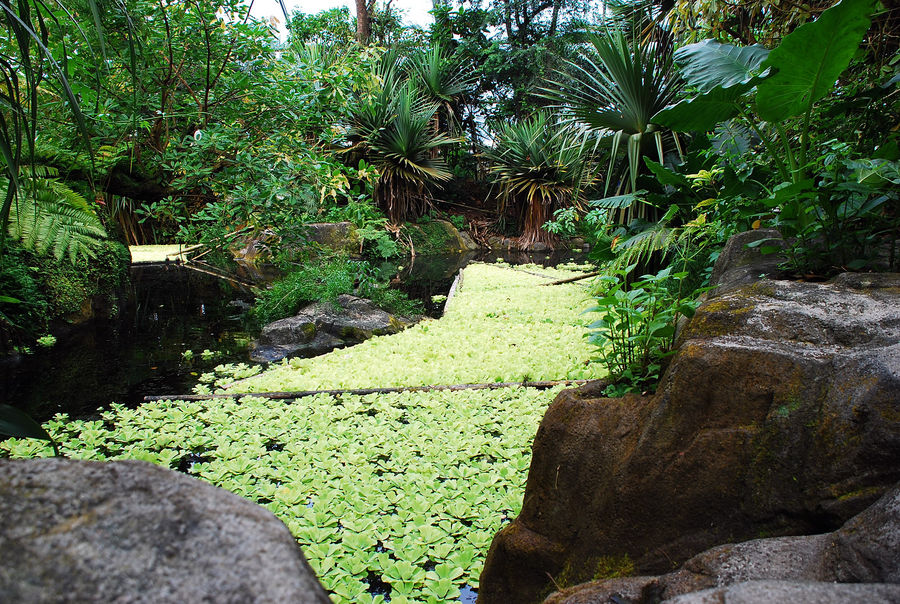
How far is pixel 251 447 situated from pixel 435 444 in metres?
0.99

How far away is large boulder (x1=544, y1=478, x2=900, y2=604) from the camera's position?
703 millimetres

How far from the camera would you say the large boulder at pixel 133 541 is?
43cm

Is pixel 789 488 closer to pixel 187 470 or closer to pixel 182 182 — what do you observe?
pixel 187 470

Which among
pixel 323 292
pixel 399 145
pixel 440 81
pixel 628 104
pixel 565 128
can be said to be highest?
pixel 440 81

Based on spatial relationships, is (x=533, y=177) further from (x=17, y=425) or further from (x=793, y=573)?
(x=17, y=425)

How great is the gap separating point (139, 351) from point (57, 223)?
1.42 metres

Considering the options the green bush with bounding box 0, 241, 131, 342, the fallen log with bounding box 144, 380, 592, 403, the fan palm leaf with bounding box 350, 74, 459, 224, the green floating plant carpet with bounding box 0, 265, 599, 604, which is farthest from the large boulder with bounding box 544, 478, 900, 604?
the fan palm leaf with bounding box 350, 74, 459, 224

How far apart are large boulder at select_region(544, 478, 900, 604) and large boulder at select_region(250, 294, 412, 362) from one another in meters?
4.38

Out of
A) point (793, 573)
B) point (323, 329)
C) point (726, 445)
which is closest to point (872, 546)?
point (793, 573)

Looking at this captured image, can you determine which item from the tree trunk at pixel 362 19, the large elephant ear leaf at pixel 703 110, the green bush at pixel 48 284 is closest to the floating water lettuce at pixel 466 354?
the large elephant ear leaf at pixel 703 110

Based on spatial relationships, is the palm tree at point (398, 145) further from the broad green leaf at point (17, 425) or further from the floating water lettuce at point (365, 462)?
the broad green leaf at point (17, 425)

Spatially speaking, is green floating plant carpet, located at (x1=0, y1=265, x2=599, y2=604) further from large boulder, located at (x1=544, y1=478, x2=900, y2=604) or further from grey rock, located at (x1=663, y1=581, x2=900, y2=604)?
grey rock, located at (x1=663, y1=581, x2=900, y2=604)

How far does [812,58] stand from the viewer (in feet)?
6.35

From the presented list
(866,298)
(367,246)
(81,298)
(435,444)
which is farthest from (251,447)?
(367,246)
